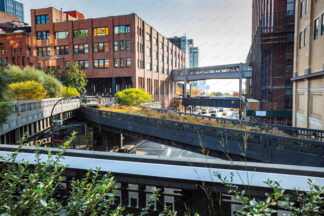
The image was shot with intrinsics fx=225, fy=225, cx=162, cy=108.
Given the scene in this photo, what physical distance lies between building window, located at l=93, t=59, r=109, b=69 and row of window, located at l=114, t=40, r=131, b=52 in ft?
11.4

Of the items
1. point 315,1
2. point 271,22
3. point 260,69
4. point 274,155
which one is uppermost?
point 271,22

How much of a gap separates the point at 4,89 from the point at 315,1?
2510 cm

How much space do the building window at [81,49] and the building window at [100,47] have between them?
1.94 m

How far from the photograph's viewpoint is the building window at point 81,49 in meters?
49.3

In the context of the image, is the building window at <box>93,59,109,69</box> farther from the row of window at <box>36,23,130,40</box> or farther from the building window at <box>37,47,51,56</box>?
the building window at <box>37,47,51,56</box>

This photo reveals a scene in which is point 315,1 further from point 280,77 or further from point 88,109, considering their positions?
point 88,109

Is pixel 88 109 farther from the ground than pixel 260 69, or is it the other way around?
pixel 260 69

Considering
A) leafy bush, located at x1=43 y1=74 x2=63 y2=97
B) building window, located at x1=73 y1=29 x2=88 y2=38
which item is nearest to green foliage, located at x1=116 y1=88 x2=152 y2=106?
leafy bush, located at x1=43 y1=74 x2=63 y2=97

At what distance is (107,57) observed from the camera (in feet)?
158

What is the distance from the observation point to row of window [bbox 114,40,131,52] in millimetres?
46628

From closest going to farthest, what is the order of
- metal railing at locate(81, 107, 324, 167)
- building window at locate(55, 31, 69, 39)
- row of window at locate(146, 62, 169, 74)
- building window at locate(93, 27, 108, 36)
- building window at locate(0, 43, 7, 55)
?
metal railing at locate(81, 107, 324, 167), building window at locate(93, 27, 108, 36), building window at locate(55, 31, 69, 39), row of window at locate(146, 62, 169, 74), building window at locate(0, 43, 7, 55)

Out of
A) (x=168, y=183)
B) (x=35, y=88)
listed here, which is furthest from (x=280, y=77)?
(x=168, y=183)

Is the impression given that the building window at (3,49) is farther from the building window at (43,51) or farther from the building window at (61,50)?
the building window at (61,50)

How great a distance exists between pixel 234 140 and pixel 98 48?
42.2 meters
